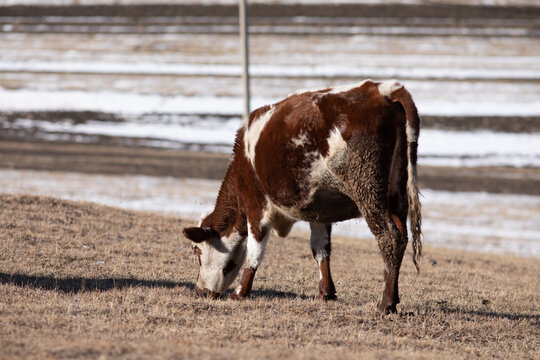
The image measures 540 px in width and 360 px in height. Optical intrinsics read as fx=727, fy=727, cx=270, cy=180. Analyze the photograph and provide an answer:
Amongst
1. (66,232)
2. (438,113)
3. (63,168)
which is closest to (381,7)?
(438,113)

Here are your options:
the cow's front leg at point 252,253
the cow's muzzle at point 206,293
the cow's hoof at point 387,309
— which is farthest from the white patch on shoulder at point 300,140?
the cow's muzzle at point 206,293

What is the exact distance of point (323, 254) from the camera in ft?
31.9

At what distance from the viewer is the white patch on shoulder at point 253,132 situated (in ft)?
30.3

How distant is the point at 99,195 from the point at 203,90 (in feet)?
56.0

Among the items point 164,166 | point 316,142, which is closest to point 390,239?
point 316,142

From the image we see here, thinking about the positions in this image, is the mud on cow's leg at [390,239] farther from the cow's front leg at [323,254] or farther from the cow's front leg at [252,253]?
the cow's front leg at [252,253]

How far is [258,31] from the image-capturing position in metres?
43.6

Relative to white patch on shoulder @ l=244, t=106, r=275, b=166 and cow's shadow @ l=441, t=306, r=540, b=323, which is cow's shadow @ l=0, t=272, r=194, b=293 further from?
cow's shadow @ l=441, t=306, r=540, b=323

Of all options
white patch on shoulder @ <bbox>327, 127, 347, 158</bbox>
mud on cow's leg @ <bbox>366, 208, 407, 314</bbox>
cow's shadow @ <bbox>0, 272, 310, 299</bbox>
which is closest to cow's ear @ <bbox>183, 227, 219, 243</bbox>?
cow's shadow @ <bbox>0, 272, 310, 299</bbox>

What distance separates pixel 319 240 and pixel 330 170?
1663 mm

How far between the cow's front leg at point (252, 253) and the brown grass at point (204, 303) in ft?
1.04

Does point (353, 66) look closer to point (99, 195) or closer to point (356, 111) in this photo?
point (99, 195)

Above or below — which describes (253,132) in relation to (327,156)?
above

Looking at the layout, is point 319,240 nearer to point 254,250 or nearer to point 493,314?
point 254,250
